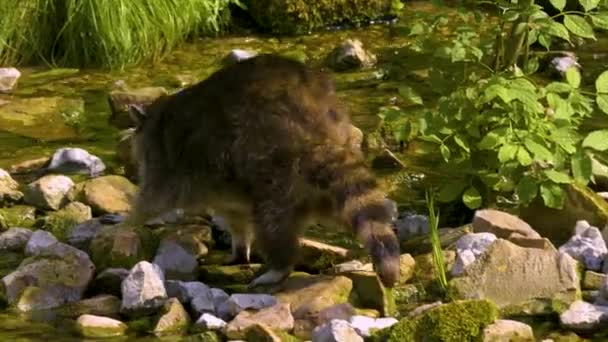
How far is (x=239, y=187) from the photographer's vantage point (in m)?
6.08

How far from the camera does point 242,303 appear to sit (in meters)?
5.74

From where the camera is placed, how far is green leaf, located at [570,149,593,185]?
20.4ft

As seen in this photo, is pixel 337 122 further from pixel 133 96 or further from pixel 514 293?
pixel 133 96

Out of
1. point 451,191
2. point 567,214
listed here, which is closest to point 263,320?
point 451,191

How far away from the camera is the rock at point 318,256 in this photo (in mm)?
6348

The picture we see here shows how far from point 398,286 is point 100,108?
144 inches

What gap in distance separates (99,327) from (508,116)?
206cm

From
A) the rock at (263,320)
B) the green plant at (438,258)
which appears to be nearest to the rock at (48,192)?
the rock at (263,320)

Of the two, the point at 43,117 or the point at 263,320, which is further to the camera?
the point at 43,117

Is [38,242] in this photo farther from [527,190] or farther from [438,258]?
[527,190]

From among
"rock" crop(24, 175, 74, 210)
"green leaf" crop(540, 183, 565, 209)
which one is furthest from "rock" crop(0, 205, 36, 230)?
"green leaf" crop(540, 183, 565, 209)

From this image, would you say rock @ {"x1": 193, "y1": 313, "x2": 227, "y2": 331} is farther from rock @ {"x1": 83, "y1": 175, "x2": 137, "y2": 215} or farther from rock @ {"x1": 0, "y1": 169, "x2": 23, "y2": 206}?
rock @ {"x1": 0, "y1": 169, "x2": 23, "y2": 206}

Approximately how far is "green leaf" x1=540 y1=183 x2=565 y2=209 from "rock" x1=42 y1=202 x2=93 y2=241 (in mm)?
2263

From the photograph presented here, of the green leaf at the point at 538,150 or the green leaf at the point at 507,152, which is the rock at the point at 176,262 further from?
the green leaf at the point at 538,150
